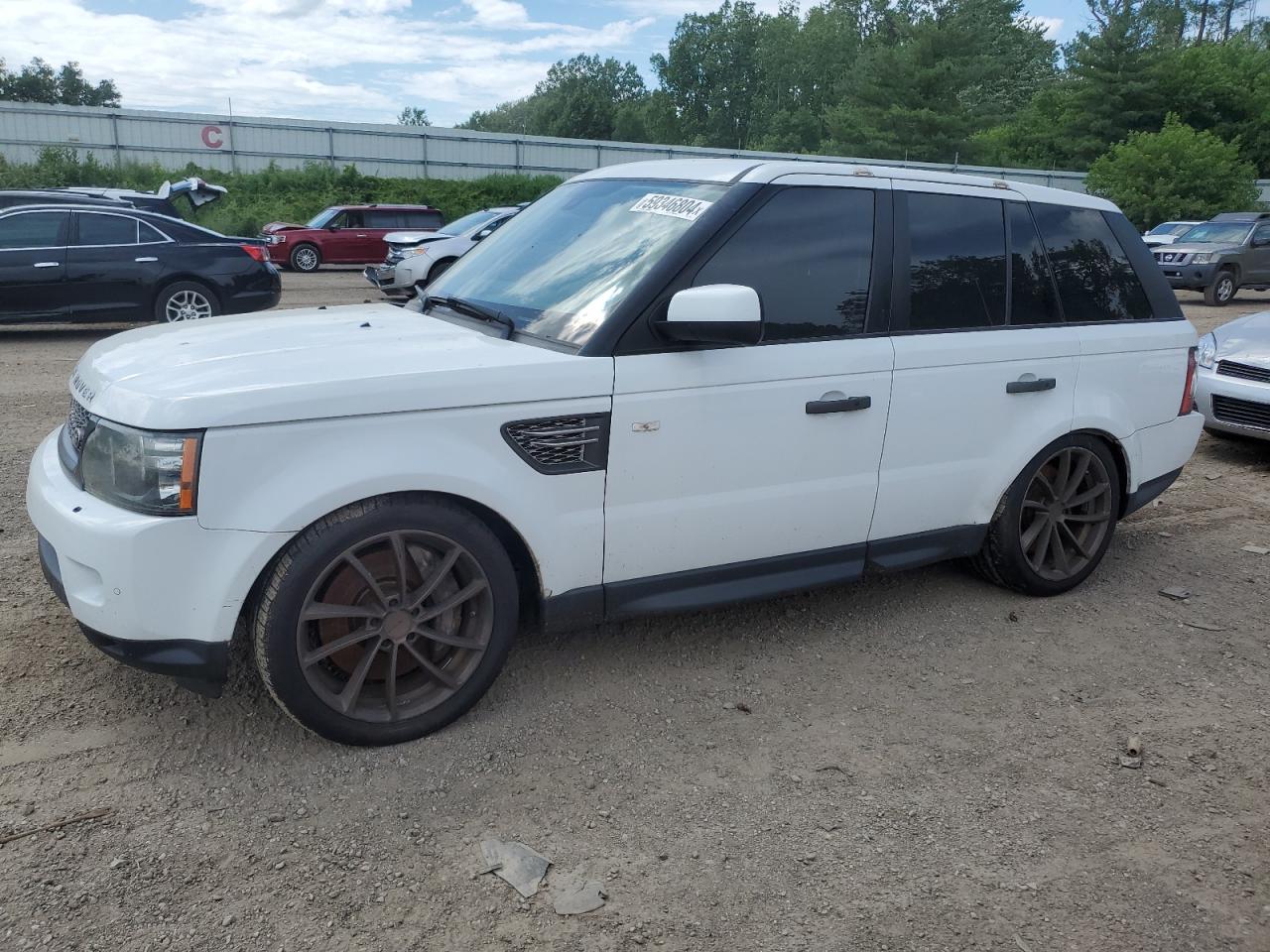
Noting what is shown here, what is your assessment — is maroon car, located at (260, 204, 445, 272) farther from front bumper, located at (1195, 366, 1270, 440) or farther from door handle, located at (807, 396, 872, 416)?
door handle, located at (807, 396, 872, 416)

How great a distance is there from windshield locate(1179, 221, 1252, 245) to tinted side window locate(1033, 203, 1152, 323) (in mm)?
18618

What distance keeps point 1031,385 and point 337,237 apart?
22.8m

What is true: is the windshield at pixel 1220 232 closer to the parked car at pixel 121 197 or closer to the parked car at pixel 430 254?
the parked car at pixel 430 254

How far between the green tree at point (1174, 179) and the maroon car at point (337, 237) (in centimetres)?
2517

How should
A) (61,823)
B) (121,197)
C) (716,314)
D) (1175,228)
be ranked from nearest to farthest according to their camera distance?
1. (61,823)
2. (716,314)
3. (121,197)
4. (1175,228)

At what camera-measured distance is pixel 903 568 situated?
14.3 ft

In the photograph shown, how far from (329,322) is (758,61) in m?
96.6

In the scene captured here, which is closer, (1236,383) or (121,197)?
(1236,383)

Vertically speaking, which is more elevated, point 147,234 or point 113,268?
point 147,234

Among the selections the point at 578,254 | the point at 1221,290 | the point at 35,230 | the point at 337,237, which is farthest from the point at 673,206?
the point at 337,237

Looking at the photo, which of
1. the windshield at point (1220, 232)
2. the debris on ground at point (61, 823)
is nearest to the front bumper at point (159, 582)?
the debris on ground at point (61, 823)

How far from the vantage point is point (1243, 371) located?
7664mm

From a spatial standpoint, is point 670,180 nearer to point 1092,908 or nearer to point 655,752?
point 655,752

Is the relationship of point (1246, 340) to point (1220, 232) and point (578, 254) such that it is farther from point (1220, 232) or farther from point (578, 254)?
point (1220, 232)
